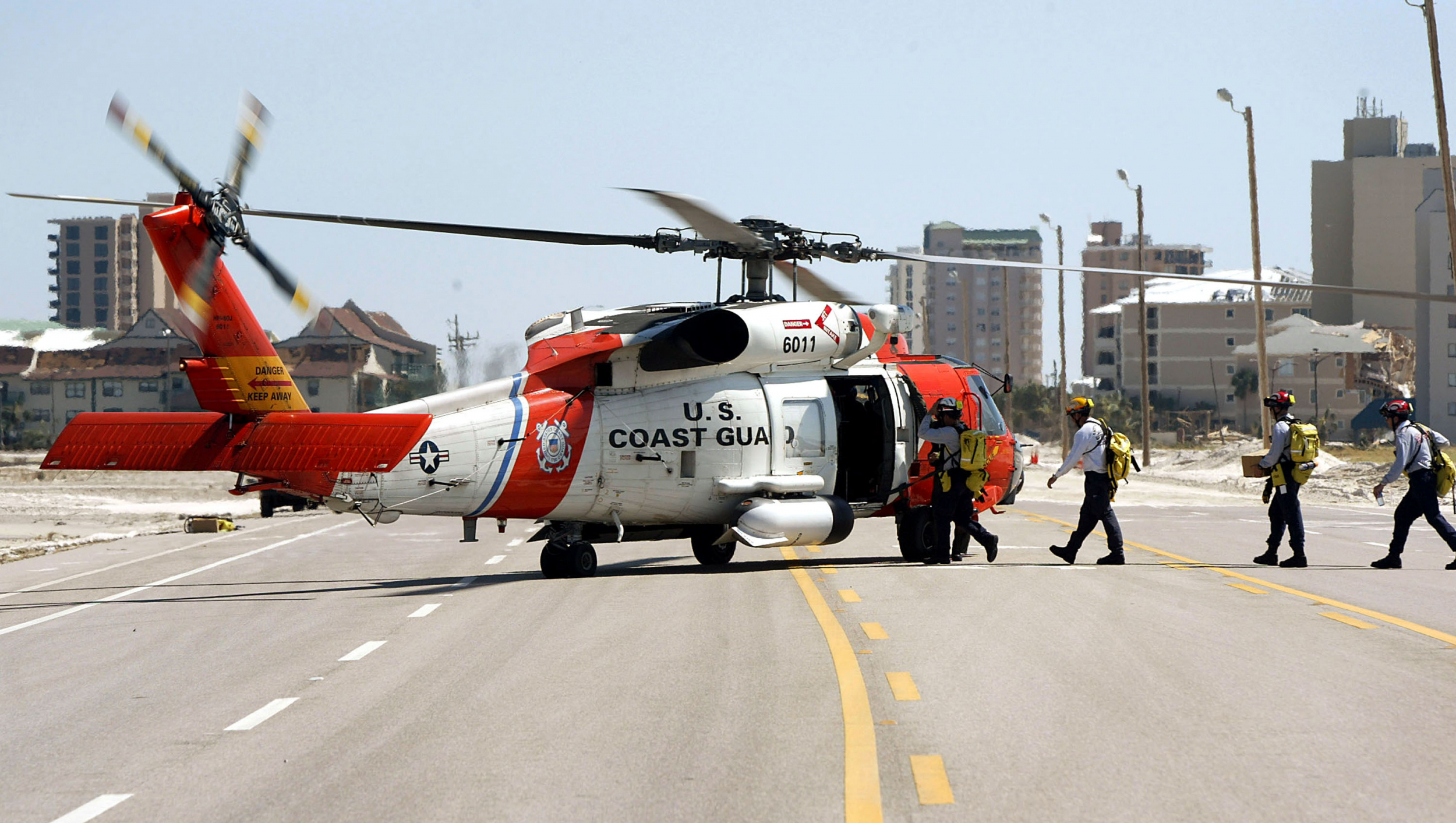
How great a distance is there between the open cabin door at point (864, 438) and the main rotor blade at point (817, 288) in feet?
3.35

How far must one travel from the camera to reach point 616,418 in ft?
53.9

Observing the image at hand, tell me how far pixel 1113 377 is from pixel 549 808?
149m

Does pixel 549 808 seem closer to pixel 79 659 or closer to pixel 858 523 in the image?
pixel 79 659

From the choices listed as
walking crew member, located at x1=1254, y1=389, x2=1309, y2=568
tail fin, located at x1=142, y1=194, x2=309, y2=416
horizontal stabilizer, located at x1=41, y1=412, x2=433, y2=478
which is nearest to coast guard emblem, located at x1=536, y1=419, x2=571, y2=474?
horizontal stabilizer, located at x1=41, y1=412, x2=433, y2=478

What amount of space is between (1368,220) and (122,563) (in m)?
128

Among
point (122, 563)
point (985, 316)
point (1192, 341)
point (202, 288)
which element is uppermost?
point (985, 316)

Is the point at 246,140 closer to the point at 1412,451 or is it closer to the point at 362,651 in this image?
the point at 362,651

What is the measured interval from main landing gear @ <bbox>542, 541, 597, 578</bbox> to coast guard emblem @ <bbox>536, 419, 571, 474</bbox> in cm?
90

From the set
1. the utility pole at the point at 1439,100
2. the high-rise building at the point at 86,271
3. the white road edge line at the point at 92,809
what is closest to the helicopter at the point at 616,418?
the white road edge line at the point at 92,809

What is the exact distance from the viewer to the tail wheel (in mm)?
18156

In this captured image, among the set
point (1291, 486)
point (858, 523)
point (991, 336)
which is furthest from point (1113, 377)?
point (1291, 486)

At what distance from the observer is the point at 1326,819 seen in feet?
18.2

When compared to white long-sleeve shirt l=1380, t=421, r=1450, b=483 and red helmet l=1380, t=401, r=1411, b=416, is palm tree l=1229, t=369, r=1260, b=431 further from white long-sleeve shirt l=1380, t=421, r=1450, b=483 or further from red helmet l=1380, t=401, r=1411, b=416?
white long-sleeve shirt l=1380, t=421, r=1450, b=483

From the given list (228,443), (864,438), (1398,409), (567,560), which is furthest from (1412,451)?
(228,443)
